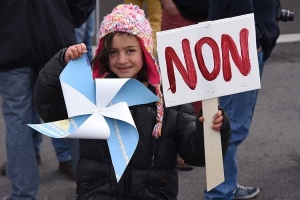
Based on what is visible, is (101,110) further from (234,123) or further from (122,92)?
(234,123)

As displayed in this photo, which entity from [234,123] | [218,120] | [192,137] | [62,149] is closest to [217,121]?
[218,120]

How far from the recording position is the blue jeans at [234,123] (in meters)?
3.60

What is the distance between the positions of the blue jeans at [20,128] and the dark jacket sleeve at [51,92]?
3.18ft

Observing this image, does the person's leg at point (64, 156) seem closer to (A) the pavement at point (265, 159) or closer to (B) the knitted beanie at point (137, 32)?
(A) the pavement at point (265, 159)

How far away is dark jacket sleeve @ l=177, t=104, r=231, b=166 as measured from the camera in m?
2.51

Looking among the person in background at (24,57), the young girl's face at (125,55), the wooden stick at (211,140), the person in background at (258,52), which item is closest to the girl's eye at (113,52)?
the young girl's face at (125,55)

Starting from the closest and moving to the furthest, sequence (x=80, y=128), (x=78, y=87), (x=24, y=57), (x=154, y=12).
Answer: (x=80, y=128)
(x=78, y=87)
(x=24, y=57)
(x=154, y=12)

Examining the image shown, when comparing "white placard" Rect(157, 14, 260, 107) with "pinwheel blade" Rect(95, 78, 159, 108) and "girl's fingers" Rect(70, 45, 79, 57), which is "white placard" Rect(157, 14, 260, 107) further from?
"girl's fingers" Rect(70, 45, 79, 57)

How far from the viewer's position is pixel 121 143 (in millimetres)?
2457

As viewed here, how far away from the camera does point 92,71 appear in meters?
2.71

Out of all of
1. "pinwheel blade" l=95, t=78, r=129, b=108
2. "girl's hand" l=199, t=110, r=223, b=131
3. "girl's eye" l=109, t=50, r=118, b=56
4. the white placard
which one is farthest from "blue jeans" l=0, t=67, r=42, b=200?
"girl's hand" l=199, t=110, r=223, b=131

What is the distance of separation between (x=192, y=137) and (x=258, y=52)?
1.20 meters

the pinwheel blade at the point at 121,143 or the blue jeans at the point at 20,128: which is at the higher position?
the pinwheel blade at the point at 121,143

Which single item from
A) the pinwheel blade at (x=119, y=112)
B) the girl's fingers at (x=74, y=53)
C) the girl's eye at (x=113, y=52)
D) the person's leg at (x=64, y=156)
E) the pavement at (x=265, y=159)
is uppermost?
the girl's fingers at (x=74, y=53)
